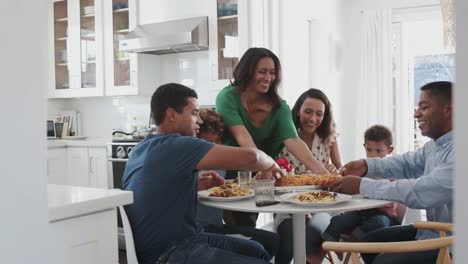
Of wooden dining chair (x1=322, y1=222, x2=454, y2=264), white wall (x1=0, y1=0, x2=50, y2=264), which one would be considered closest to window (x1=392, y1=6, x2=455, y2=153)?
wooden dining chair (x1=322, y1=222, x2=454, y2=264)

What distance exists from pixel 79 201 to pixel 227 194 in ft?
3.09

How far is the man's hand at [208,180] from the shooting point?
2453mm

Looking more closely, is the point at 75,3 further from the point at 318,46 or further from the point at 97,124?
the point at 318,46

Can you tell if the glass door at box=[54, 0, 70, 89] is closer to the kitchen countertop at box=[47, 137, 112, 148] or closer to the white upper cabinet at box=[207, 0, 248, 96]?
the kitchen countertop at box=[47, 137, 112, 148]

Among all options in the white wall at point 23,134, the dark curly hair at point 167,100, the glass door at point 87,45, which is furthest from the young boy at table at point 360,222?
the glass door at point 87,45

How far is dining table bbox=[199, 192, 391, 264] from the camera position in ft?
6.23

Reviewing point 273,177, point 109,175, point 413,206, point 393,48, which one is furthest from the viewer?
point 393,48

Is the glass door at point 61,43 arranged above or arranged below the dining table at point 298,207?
above

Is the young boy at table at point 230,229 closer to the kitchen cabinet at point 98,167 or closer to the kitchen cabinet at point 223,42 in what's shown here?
the kitchen cabinet at point 223,42

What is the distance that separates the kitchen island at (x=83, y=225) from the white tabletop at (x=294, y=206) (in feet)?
2.07

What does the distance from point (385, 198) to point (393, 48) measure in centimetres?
338

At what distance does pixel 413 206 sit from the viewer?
1980mm

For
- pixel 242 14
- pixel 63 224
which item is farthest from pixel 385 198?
pixel 242 14

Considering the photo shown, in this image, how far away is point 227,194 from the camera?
2154mm
